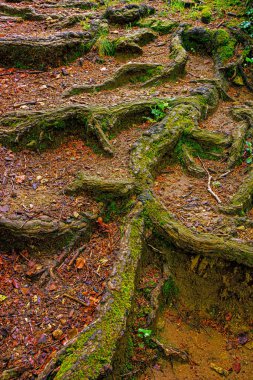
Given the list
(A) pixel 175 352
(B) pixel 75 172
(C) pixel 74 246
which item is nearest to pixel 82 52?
(B) pixel 75 172

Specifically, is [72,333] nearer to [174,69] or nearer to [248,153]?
[248,153]

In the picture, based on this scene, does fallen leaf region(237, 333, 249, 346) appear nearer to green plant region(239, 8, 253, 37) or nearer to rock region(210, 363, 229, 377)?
rock region(210, 363, 229, 377)

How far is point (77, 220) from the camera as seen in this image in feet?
13.7

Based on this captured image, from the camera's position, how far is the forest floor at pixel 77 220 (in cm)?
343

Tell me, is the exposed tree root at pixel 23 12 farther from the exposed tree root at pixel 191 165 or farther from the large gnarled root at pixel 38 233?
the large gnarled root at pixel 38 233

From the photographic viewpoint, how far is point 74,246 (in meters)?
4.09

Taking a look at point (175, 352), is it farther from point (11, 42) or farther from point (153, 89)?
point (11, 42)

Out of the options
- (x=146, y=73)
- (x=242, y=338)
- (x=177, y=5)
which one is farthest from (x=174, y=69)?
(x=242, y=338)

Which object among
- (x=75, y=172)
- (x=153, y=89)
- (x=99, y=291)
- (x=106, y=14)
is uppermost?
(x=106, y=14)

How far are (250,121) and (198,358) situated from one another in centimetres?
402

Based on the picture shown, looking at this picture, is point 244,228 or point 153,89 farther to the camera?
point 153,89

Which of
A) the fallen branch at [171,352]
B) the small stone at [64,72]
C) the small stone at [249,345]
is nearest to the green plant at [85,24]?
the small stone at [64,72]

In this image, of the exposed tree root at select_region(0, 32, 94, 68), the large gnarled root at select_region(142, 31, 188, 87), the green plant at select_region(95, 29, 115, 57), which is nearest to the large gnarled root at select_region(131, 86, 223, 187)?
the large gnarled root at select_region(142, 31, 188, 87)

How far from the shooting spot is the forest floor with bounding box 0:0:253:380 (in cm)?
343
